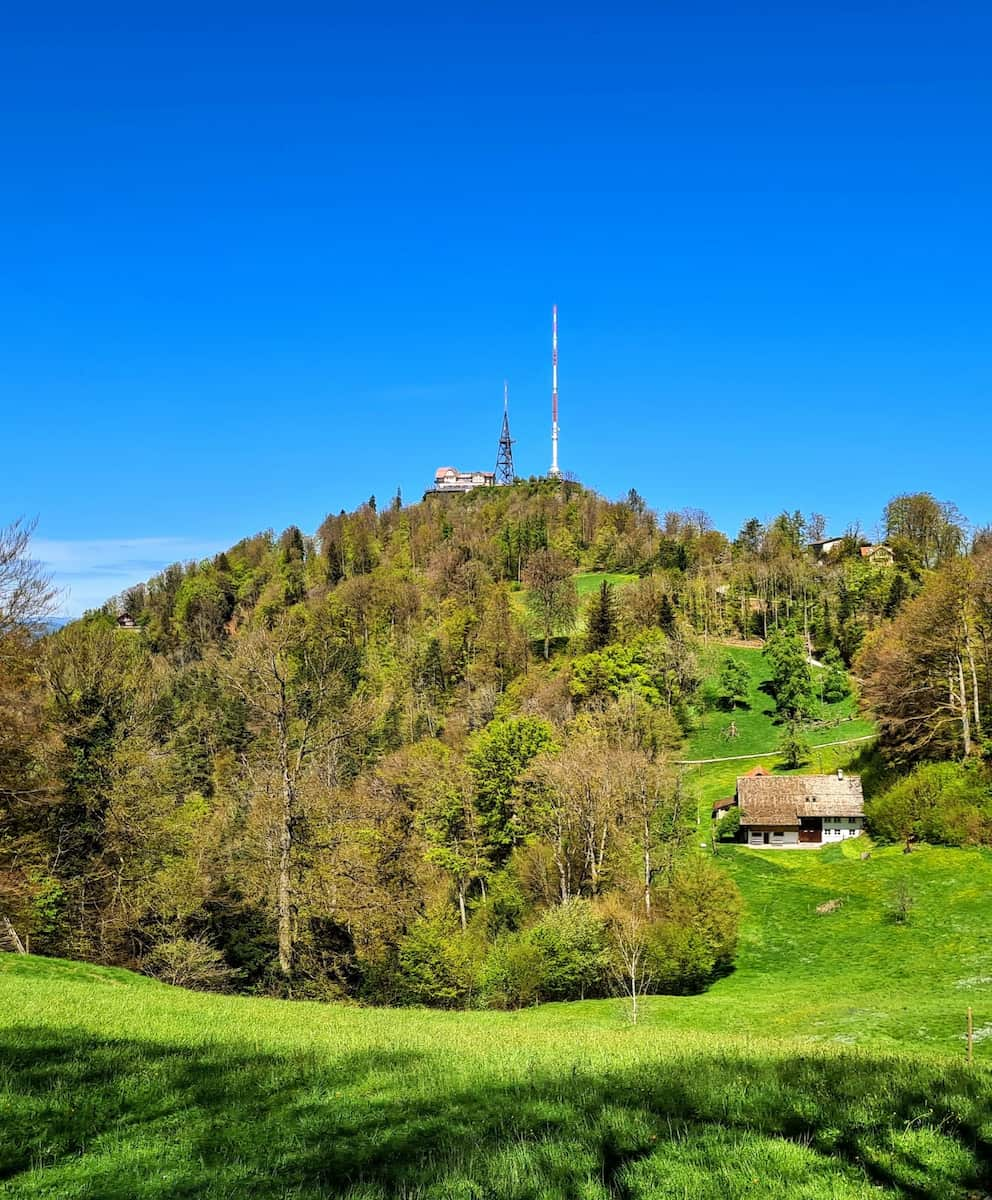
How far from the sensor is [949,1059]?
1128 centimetres

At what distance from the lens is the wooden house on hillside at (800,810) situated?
5916 cm

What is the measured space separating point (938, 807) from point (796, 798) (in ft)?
40.7

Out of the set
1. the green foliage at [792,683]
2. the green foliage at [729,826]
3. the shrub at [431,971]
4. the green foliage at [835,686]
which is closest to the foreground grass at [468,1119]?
the shrub at [431,971]

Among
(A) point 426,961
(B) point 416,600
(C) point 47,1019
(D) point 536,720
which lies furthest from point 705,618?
(C) point 47,1019

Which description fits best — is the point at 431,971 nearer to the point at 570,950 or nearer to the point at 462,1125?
the point at 570,950

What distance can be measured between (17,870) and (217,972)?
28.7ft

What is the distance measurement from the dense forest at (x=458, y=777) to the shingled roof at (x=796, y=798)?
4367 millimetres

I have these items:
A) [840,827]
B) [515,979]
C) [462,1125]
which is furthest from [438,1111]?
[840,827]

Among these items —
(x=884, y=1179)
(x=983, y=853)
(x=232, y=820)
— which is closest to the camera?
(x=884, y=1179)

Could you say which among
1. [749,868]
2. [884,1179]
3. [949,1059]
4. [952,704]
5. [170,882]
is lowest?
[749,868]

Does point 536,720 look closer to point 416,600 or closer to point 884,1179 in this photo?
point 884,1179

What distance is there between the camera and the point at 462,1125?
8086 mm

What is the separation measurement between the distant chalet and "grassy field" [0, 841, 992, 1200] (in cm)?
4826

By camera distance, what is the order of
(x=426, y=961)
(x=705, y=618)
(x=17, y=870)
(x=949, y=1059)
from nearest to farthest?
1. (x=949, y=1059)
2. (x=17, y=870)
3. (x=426, y=961)
4. (x=705, y=618)
